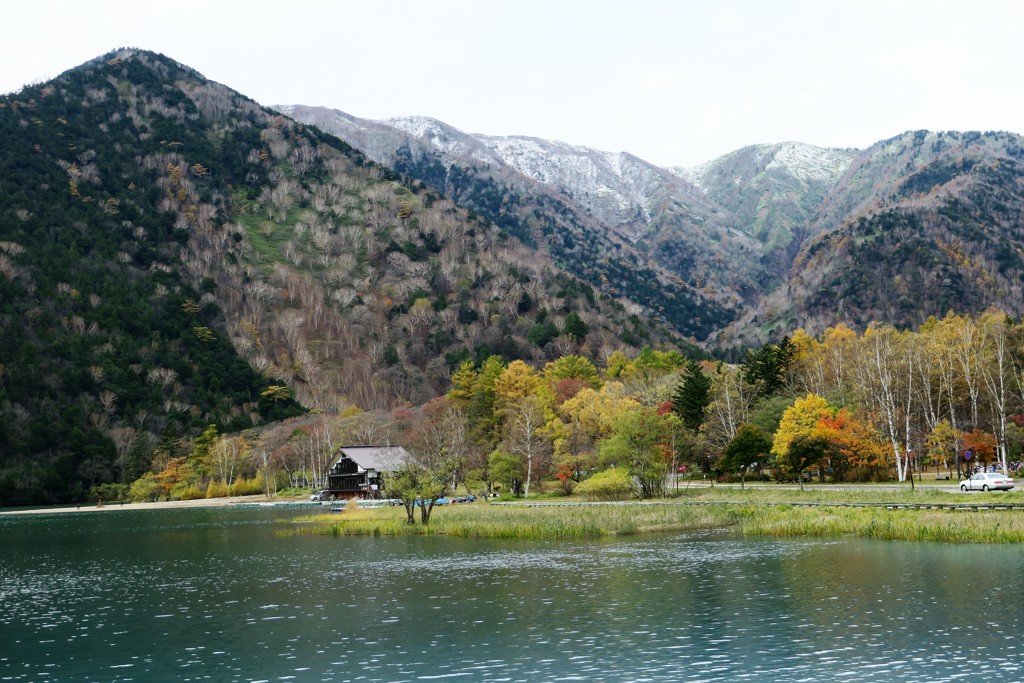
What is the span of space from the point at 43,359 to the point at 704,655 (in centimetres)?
19087

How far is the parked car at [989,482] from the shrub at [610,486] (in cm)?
3119

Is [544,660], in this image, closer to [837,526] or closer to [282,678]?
[282,678]

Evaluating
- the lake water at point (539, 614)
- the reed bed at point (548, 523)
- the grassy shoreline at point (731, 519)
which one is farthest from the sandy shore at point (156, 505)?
the lake water at point (539, 614)

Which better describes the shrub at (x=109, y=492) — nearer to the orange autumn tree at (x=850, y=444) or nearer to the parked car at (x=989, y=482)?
the orange autumn tree at (x=850, y=444)

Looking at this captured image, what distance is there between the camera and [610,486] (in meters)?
87.8

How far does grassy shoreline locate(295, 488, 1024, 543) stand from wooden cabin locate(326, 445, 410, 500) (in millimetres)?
40085

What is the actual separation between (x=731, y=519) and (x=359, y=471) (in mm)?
75491

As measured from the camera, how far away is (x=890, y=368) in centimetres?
9888

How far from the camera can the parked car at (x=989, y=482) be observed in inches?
2611

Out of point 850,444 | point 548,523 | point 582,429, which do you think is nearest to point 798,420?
point 850,444

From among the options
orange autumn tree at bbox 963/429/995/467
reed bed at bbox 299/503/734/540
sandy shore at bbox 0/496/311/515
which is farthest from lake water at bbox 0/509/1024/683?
sandy shore at bbox 0/496/311/515

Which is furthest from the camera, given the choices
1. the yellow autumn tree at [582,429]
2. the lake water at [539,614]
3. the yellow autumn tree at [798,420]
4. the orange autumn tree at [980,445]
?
the yellow autumn tree at [582,429]

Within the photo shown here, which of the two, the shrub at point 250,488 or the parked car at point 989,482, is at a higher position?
the shrub at point 250,488

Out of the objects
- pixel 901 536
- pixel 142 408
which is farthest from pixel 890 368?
pixel 142 408
